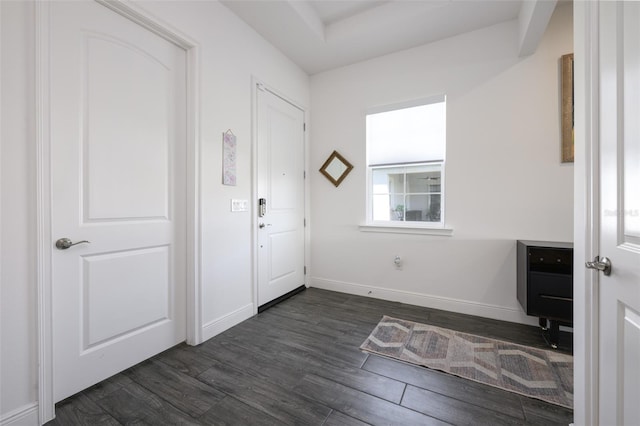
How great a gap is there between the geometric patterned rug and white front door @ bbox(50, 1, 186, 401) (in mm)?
1721

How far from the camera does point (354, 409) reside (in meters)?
1.45

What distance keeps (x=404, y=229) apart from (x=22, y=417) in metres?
3.11

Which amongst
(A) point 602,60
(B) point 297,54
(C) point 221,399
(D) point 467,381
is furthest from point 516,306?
(B) point 297,54

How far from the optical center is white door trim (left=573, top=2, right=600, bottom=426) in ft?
3.53

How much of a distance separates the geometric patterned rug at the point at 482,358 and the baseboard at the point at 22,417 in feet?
6.41

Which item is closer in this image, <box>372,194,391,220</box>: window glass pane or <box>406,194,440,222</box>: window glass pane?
<box>406,194,440,222</box>: window glass pane

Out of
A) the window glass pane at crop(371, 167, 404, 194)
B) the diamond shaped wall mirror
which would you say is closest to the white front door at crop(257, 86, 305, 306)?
the diamond shaped wall mirror

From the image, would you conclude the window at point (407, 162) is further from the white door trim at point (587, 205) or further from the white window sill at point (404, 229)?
the white door trim at point (587, 205)

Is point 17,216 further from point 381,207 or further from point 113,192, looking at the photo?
point 381,207

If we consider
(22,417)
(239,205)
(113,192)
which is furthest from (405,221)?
(22,417)

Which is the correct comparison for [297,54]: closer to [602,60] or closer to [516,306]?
[602,60]

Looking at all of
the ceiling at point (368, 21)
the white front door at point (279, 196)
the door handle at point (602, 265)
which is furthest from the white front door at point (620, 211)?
the white front door at point (279, 196)

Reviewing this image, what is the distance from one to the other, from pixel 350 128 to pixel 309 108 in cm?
71

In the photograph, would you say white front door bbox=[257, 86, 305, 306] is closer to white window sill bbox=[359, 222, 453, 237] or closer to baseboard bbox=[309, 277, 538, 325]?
baseboard bbox=[309, 277, 538, 325]
